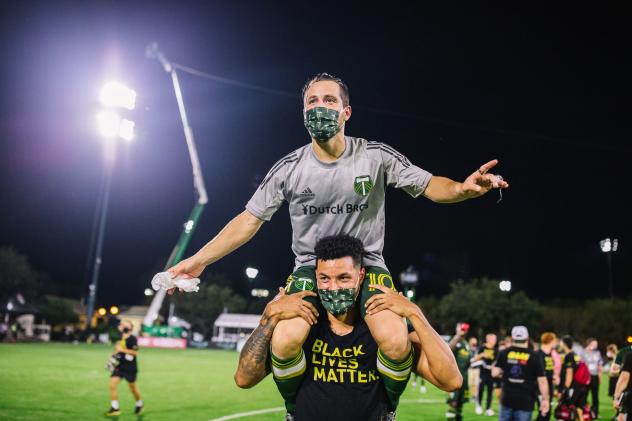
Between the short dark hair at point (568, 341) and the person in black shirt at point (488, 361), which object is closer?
the short dark hair at point (568, 341)

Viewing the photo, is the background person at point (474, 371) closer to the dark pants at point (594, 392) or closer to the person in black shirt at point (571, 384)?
the person in black shirt at point (571, 384)

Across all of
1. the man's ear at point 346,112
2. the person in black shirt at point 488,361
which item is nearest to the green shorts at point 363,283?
the man's ear at point 346,112

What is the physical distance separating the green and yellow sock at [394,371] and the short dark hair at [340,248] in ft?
2.75

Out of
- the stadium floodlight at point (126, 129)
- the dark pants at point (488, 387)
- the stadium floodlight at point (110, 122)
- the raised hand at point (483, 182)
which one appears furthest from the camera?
the stadium floodlight at point (110, 122)

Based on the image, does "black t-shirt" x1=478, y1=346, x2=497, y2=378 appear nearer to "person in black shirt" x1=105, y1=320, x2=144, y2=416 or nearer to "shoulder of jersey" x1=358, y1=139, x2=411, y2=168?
"person in black shirt" x1=105, y1=320, x2=144, y2=416

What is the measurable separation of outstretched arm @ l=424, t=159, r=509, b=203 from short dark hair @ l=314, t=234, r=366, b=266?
32.7 inches

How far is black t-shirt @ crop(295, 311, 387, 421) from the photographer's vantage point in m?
5.24

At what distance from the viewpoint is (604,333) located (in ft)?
236

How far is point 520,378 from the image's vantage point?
42.5 ft

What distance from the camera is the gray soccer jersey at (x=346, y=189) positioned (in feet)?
18.1

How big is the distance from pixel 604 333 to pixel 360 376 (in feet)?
249

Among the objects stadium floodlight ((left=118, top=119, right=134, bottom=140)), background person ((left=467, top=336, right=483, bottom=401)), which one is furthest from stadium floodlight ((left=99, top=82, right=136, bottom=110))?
background person ((left=467, top=336, right=483, bottom=401))

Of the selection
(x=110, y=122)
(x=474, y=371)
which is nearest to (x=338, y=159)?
(x=474, y=371)

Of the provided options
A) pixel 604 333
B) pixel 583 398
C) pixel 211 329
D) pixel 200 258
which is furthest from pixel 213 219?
pixel 200 258
